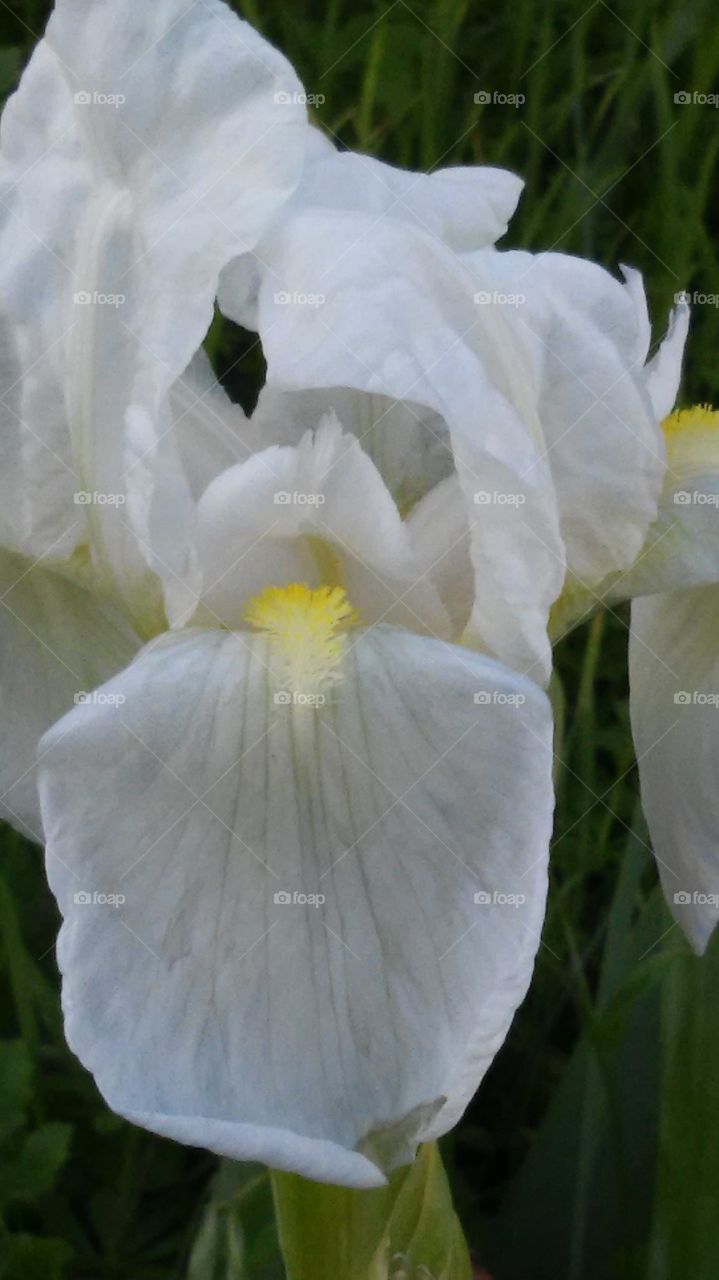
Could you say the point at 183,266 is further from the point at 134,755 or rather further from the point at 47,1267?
the point at 47,1267

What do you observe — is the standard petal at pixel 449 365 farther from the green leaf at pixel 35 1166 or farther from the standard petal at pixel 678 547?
the green leaf at pixel 35 1166

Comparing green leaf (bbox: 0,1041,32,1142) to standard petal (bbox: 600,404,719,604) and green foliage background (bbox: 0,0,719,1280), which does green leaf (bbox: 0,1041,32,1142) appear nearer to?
green foliage background (bbox: 0,0,719,1280)

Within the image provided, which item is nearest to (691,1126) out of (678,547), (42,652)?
(678,547)

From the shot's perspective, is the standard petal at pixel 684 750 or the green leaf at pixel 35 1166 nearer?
the standard petal at pixel 684 750

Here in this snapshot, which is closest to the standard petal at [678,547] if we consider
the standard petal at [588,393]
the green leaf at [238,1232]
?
the standard petal at [588,393]

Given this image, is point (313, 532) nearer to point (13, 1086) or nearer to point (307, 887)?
point (307, 887)
